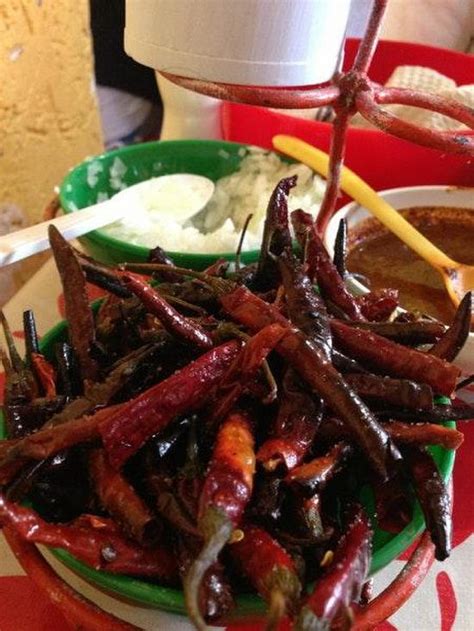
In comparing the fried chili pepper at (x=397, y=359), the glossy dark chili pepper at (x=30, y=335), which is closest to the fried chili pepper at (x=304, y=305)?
the fried chili pepper at (x=397, y=359)

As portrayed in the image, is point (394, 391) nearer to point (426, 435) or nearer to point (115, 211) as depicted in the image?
point (426, 435)

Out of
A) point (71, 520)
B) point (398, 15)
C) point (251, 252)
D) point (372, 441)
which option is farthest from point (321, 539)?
point (398, 15)

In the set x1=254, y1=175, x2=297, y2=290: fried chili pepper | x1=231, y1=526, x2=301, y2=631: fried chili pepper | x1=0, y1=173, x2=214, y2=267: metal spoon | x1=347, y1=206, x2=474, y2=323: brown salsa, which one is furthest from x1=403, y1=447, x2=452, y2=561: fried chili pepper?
x1=0, y1=173, x2=214, y2=267: metal spoon

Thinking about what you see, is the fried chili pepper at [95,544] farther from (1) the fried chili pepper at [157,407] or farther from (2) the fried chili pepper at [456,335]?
(2) the fried chili pepper at [456,335]

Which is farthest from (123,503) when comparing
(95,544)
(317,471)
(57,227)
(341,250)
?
(57,227)

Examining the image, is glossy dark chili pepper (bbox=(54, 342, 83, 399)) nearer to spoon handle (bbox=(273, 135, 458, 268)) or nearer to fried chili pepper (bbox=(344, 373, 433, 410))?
fried chili pepper (bbox=(344, 373, 433, 410))

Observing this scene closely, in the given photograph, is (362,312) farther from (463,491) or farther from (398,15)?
(398,15)
